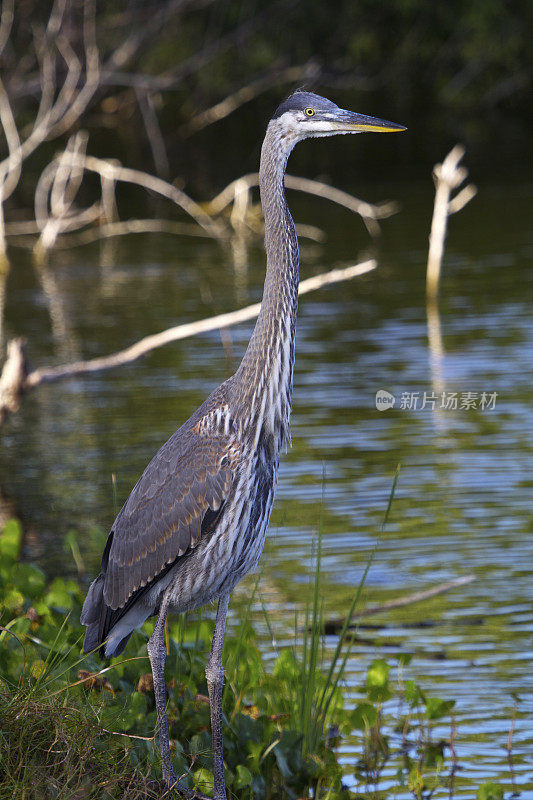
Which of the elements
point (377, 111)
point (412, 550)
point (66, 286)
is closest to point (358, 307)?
point (66, 286)

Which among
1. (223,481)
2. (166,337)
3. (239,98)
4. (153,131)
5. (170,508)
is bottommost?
(170,508)

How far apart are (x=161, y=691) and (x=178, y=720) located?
66 cm

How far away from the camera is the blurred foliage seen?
4098 mm

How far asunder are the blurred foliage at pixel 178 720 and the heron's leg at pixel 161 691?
0.21 ft

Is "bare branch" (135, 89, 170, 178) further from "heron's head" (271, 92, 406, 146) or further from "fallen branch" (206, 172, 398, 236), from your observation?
"heron's head" (271, 92, 406, 146)

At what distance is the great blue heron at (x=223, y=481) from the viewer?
464 centimetres

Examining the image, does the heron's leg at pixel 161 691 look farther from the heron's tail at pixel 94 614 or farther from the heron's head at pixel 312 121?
the heron's head at pixel 312 121

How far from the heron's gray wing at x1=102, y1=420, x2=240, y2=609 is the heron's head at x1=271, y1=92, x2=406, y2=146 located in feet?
3.79

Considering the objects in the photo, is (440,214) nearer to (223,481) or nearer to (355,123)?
(355,123)

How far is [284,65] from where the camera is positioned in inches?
1476

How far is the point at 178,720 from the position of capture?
524cm

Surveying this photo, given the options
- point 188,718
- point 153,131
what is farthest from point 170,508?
point 153,131

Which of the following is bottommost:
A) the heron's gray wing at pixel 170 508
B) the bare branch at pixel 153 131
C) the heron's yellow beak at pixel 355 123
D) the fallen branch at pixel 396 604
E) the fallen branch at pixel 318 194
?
the fallen branch at pixel 396 604

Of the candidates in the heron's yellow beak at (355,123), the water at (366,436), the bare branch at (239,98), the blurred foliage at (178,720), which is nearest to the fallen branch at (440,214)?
the water at (366,436)
